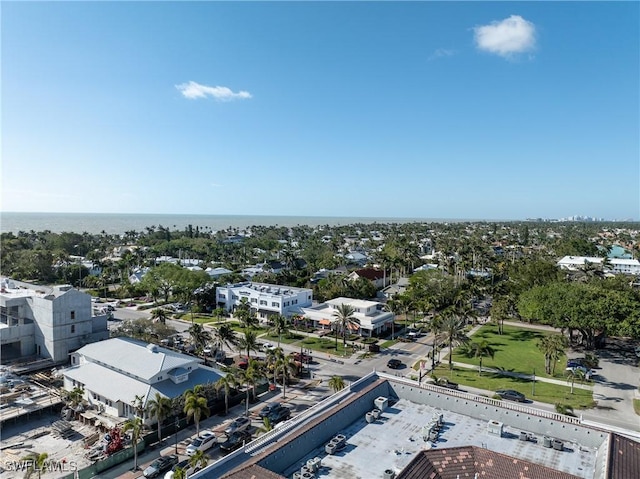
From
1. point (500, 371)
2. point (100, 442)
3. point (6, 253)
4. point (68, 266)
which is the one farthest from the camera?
point (6, 253)

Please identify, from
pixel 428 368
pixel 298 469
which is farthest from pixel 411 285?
pixel 298 469

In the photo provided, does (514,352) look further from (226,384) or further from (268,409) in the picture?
(226,384)

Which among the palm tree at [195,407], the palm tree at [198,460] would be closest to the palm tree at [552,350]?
the palm tree at [195,407]

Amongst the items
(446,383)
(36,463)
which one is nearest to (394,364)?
(446,383)

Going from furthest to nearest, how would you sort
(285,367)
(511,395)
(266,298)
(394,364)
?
1. (266,298)
2. (394,364)
3. (285,367)
4. (511,395)

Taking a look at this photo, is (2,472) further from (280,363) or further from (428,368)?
(428,368)
